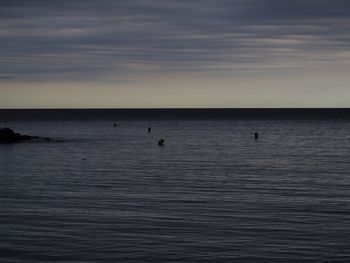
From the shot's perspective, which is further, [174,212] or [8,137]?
[8,137]

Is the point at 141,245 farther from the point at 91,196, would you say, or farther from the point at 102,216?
the point at 91,196

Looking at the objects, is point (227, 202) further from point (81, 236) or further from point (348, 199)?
point (81, 236)

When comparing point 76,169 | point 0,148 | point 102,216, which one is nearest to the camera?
point 102,216

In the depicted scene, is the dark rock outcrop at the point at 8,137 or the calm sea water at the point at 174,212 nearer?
the calm sea water at the point at 174,212

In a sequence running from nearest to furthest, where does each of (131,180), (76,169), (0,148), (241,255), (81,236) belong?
(241,255) < (81,236) < (131,180) < (76,169) < (0,148)

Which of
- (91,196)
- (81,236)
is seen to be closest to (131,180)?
(91,196)

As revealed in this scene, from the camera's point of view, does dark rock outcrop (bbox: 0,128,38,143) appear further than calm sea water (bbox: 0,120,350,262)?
Yes

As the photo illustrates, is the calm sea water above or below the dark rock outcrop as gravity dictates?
below

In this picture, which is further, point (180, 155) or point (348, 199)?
point (180, 155)

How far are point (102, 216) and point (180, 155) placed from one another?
41.7 meters

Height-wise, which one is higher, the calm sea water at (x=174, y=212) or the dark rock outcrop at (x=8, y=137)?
the dark rock outcrop at (x=8, y=137)

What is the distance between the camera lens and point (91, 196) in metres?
38.2

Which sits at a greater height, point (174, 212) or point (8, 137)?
point (8, 137)

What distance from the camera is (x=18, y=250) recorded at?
24.8 metres
